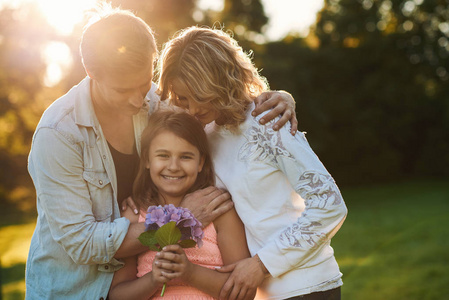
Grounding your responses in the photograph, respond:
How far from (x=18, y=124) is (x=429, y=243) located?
61.1 ft

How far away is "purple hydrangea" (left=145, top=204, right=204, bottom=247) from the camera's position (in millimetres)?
2795

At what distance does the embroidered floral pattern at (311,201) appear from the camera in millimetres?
2908

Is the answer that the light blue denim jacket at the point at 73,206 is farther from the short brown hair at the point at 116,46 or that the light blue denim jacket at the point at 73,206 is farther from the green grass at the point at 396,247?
the green grass at the point at 396,247

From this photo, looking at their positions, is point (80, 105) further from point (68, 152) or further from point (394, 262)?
point (394, 262)

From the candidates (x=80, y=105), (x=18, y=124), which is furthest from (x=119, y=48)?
(x=18, y=124)

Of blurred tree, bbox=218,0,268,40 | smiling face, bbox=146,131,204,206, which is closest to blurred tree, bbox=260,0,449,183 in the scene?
blurred tree, bbox=218,0,268,40

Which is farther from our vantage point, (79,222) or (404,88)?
(404,88)

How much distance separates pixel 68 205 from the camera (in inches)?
118

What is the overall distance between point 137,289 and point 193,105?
1188 mm

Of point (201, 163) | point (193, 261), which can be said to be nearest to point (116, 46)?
point (201, 163)

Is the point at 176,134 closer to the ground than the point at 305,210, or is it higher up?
higher up

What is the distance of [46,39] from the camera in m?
22.0

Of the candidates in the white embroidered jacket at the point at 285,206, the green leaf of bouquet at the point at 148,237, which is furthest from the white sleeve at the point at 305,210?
the green leaf of bouquet at the point at 148,237

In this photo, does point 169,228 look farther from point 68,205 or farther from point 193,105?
point 193,105
